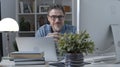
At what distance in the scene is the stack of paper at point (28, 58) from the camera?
173cm

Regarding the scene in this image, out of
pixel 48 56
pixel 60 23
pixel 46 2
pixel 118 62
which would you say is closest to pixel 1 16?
pixel 46 2

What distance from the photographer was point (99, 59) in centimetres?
187

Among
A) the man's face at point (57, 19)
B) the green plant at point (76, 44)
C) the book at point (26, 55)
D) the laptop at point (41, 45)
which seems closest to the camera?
the green plant at point (76, 44)

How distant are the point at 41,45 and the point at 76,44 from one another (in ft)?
1.64

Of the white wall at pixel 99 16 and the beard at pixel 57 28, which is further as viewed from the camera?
the beard at pixel 57 28

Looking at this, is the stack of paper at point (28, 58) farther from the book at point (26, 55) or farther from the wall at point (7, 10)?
the wall at point (7, 10)

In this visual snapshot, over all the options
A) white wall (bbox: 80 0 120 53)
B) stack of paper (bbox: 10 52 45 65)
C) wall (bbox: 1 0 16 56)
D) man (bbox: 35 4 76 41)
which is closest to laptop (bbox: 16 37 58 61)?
stack of paper (bbox: 10 52 45 65)

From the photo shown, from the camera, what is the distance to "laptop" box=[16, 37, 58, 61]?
1901mm

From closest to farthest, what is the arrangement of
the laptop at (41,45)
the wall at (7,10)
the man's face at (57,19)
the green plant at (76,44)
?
the green plant at (76,44)
the laptop at (41,45)
the man's face at (57,19)
the wall at (7,10)

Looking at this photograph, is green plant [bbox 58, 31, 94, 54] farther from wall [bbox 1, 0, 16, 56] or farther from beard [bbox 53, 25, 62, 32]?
wall [bbox 1, 0, 16, 56]

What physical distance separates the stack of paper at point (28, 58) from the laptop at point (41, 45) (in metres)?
0.13

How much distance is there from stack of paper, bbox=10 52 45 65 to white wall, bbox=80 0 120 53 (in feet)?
1.27

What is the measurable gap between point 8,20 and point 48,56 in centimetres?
222

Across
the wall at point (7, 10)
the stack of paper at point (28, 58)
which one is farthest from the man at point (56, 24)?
the wall at point (7, 10)
